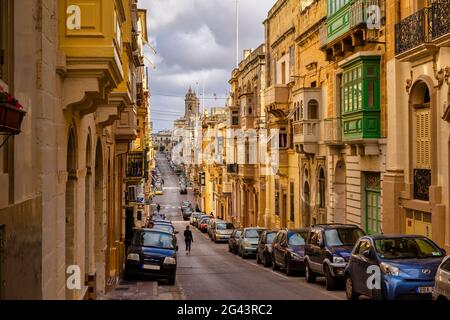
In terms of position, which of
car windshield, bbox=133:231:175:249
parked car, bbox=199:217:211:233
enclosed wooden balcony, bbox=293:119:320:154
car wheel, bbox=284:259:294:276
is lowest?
parked car, bbox=199:217:211:233

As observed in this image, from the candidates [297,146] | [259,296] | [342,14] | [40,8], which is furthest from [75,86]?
[297,146]

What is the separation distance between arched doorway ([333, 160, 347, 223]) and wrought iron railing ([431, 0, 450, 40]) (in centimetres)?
1243

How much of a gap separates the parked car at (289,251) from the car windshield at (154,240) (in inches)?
166

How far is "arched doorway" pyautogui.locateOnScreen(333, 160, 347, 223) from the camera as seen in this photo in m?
32.7

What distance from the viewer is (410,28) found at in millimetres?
22641

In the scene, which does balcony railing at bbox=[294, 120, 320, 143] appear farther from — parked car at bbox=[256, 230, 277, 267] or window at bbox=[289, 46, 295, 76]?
window at bbox=[289, 46, 295, 76]

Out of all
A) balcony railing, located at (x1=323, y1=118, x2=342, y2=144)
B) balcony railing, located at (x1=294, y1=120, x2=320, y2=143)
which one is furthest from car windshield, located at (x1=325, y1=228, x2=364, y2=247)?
balcony railing, located at (x1=294, y1=120, x2=320, y2=143)

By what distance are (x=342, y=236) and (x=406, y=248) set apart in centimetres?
572

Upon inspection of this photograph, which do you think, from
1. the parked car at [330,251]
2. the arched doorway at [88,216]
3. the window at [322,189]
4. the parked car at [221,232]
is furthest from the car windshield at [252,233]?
the arched doorway at [88,216]

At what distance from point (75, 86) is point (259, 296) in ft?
28.9

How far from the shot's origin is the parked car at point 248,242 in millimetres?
35562

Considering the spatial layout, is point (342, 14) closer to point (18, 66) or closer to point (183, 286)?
point (183, 286)

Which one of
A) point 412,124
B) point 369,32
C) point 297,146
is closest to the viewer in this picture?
point 412,124

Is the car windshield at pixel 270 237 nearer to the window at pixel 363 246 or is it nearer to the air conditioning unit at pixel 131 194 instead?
the air conditioning unit at pixel 131 194
